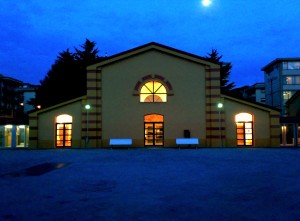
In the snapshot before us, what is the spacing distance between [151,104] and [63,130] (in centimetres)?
787

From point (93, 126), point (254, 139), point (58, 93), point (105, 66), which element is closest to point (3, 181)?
point (93, 126)

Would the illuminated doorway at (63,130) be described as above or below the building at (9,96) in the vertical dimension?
below

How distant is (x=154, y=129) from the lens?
25156mm

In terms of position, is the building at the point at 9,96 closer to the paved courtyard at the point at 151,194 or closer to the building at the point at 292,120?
the building at the point at 292,120

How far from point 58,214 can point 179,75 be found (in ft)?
67.3

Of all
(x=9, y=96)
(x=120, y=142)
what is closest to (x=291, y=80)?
(x=120, y=142)

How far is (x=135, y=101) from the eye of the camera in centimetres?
2512

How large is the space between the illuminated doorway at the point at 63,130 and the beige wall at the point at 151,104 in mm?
3009

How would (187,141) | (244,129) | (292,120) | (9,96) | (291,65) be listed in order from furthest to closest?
(9,96)
(291,65)
(292,120)
(244,129)
(187,141)

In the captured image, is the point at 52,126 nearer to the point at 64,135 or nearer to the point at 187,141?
the point at 64,135

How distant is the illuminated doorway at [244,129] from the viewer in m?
25.2

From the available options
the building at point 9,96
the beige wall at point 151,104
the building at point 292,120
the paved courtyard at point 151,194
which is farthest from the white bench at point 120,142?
the building at point 9,96

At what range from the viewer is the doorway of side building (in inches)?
990

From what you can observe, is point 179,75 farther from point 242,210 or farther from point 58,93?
point 58,93
